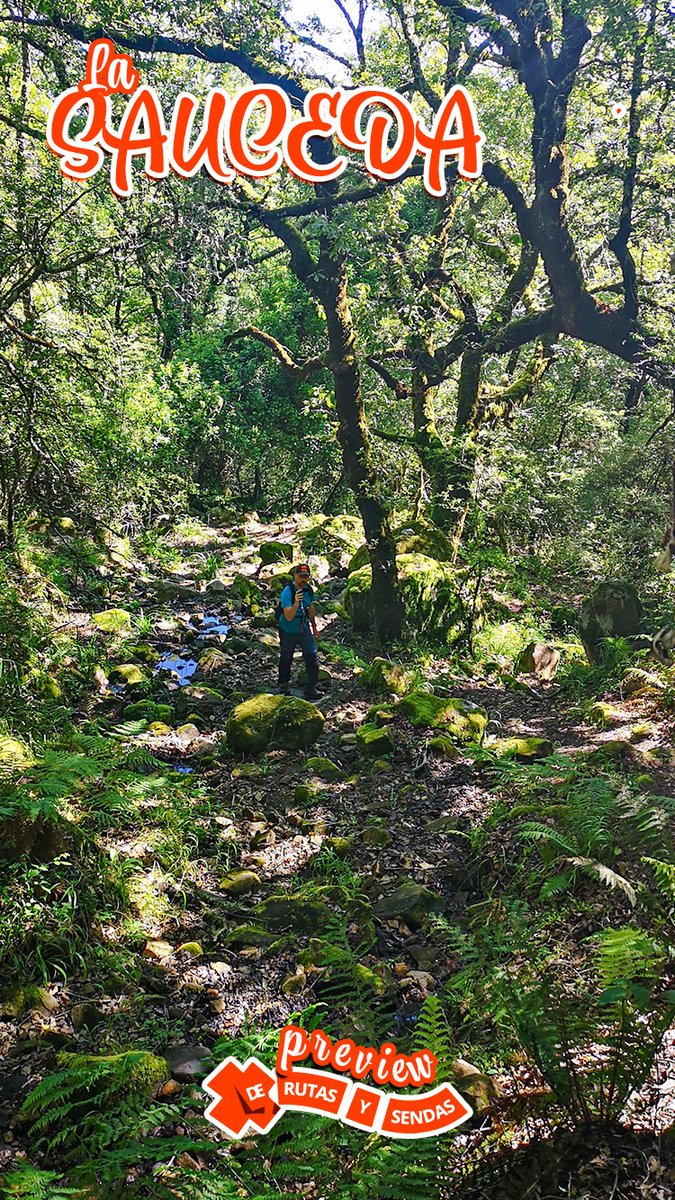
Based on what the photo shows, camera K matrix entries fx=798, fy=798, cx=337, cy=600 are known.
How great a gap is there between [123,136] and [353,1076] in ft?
23.8

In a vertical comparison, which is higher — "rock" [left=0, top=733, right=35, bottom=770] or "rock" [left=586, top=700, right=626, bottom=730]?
"rock" [left=0, top=733, right=35, bottom=770]

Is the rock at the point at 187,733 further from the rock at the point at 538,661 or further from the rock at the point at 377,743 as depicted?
the rock at the point at 538,661

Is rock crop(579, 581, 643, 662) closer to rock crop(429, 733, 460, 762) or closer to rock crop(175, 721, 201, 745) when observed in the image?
rock crop(429, 733, 460, 762)

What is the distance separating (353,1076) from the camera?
307 cm

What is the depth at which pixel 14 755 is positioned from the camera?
499 cm

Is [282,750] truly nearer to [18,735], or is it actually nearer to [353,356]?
[18,735]

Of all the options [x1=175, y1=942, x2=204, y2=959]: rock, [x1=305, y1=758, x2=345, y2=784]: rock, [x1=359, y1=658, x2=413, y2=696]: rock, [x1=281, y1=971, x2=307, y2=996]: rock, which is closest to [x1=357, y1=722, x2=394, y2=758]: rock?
[x1=305, y1=758, x2=345, y2=784]: rock

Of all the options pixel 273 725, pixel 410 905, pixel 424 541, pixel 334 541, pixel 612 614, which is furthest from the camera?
pixel 334 541

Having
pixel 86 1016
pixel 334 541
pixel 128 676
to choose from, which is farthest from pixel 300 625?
pixel 334 541

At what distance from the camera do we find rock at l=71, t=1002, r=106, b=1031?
3795 mm

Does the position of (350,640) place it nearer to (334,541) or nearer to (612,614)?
(612,614)

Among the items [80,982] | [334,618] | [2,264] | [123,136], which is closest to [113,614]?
[334,618]

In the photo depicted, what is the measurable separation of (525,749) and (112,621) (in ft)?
17.0

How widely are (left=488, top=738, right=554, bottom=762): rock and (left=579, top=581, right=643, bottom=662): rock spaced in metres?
3.94
